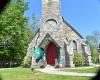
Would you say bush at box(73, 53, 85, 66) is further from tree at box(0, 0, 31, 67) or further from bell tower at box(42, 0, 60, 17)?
tree at box(0, 0, 31, 67)

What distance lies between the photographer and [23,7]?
40344mm

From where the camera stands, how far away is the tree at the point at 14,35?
122 feet

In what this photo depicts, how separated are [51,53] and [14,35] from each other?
19.5 ft

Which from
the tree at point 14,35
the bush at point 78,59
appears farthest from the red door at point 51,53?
the tree at point 14,35

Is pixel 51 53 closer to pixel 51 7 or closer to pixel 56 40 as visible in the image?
pixel 56 40

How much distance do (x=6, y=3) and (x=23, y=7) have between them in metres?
39.7

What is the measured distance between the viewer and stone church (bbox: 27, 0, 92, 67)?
34.5 meters

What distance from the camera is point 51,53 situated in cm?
3572

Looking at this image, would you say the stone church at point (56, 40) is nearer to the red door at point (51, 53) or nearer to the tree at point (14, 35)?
the red door at point (51, 53)

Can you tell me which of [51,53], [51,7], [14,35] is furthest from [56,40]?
[14,35]

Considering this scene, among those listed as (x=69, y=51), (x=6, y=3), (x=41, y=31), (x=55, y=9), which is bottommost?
(x=6, y=3)

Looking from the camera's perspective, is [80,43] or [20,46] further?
[20,46]

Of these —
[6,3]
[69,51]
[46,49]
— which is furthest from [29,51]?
[6,3]

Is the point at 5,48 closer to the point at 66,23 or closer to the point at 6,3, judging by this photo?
the point at 66,23
